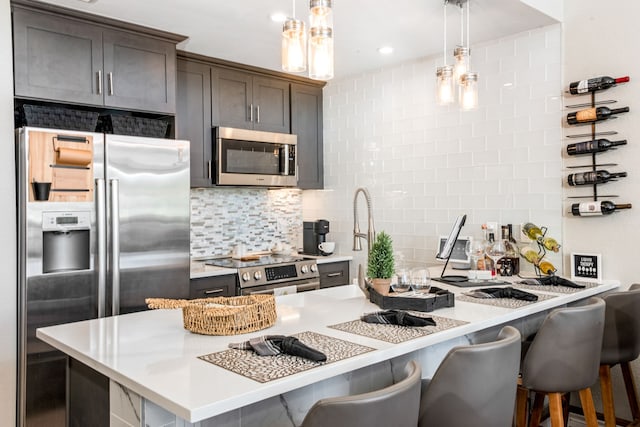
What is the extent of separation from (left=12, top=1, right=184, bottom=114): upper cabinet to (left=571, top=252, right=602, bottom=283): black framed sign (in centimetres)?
284

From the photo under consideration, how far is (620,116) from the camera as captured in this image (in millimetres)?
3049

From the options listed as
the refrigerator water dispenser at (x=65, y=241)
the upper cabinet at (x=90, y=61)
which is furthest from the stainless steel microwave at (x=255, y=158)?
the refrigerator water dispenser at (x=65, y=241)

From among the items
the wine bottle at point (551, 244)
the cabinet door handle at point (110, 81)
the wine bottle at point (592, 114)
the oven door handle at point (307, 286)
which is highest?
the cabinet door handle at point (110, 81)

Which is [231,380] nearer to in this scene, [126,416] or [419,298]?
[126,416]

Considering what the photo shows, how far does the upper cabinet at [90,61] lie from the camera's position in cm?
295

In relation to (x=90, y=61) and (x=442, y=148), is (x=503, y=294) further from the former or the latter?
(x=90, y=61)

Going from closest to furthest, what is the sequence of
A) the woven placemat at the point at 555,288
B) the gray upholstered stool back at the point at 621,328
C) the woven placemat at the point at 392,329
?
the woven placemat at the point at 392,329 → the gray upholstered stool back at the point at 621,328 → the woven placemat at the point at 555,288

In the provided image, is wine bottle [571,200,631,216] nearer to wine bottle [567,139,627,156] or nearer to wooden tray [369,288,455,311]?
wine bottle [567,139,627,156]

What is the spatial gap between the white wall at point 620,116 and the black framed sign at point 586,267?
5 cm

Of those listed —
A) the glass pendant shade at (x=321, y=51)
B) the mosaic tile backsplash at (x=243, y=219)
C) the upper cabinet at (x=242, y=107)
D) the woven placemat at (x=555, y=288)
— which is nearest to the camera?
the glass pendant shade at (x=321, y=51)

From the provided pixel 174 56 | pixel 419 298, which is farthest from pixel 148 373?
pixel 174 56

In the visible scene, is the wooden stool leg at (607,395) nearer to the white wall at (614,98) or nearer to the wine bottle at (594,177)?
the white wall at (614,98)

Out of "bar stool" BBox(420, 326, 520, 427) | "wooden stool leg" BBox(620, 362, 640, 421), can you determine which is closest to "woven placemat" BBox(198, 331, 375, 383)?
"bar stool" BBox(420, 326, 520, 427)

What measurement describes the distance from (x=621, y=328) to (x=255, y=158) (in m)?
2.89
